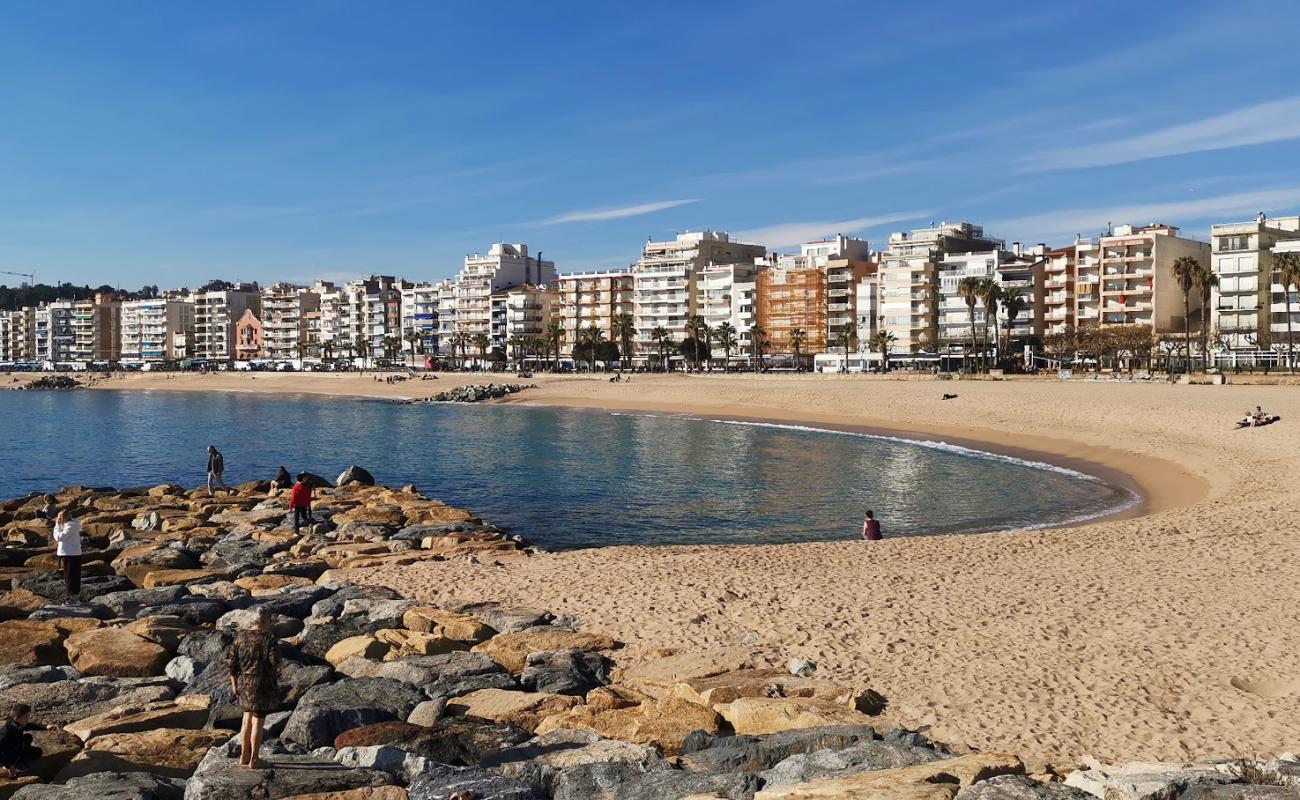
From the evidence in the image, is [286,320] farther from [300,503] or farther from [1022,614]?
[1022,614]

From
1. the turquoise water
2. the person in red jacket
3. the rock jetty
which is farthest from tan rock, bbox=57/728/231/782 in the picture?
Result: the turquoise water

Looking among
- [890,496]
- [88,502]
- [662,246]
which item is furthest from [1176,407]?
[662,246]

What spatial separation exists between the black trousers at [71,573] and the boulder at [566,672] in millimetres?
8722

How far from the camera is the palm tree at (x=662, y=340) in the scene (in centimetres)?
12112

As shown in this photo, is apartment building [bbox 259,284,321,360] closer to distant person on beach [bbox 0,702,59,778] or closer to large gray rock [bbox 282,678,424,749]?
large gray rock [bbox 282,678,424,749]

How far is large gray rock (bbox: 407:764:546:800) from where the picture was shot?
7.43 m

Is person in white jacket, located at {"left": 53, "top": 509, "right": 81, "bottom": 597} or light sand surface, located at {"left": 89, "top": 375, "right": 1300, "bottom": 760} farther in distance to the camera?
person in white jacket, located at {"left": 53, "top": 509, "right": 81, "bottom": 597}

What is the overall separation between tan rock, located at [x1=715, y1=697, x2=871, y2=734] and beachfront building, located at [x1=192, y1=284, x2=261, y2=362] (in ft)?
616

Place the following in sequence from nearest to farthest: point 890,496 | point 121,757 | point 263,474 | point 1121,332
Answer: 1. point 121,757
2. point 890,496
3. point 263,474
4. point 1121,332

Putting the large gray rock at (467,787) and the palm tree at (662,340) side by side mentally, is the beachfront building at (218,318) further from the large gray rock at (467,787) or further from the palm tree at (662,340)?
the large gray rock at (467,787)

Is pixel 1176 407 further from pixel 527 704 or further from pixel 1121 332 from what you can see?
pixel 527 704

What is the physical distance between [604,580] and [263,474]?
25.9 metres

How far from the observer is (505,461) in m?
41.3

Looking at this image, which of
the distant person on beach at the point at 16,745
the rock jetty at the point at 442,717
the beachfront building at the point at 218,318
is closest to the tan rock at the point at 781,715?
the rock jetty at the point at 442,717
